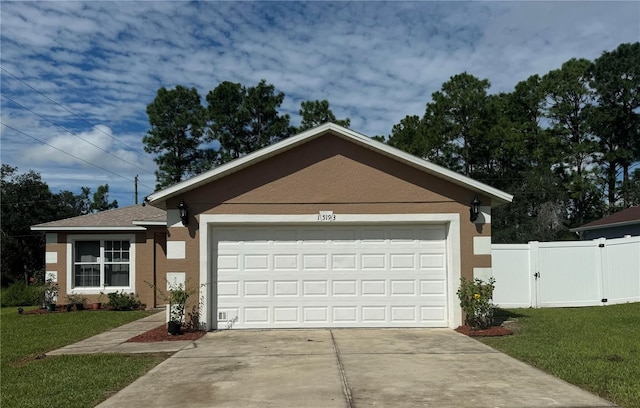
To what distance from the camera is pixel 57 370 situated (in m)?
7.59

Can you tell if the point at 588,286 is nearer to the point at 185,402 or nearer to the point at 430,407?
the point at 430,407

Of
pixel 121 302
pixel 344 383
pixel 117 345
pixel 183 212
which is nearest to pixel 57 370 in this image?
pixel 117 345

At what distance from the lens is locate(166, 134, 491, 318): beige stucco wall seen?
11008mm

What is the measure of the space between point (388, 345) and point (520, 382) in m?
2.94

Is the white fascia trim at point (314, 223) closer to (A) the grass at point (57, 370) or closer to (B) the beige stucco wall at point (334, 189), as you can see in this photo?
(B) the beige stucco wall at point (334, 189)

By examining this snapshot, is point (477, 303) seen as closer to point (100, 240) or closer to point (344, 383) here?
point (344, 383)

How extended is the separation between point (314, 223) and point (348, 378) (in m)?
4.88

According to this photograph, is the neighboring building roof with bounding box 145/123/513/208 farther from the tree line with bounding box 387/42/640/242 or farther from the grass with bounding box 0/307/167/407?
the tree line with bounding box 387/42/640/242

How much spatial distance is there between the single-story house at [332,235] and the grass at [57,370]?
2.92 metres

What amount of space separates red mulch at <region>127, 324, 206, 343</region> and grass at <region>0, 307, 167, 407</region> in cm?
144

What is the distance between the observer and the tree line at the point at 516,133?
3072 centimetres

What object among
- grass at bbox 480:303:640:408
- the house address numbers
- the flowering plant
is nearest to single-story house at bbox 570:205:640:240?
grass at bbox 480:303:640:408

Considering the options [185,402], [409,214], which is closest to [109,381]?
[185,402]

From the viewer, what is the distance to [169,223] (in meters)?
10.9
